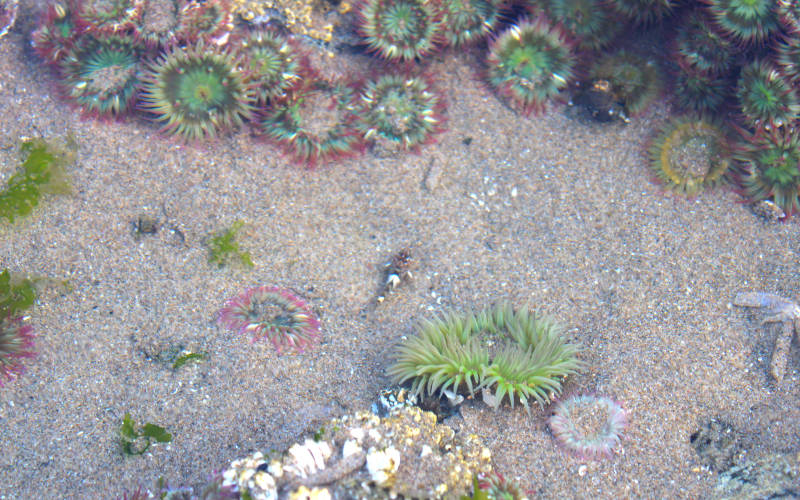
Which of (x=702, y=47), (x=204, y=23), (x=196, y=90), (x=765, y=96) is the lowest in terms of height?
(x=196, y=90)

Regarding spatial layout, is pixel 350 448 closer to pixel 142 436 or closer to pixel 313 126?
pixel 142 436

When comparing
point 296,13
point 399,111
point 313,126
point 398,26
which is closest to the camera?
point 313,126

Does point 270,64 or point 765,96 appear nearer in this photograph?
point 765,96

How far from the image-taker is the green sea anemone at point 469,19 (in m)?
6.03

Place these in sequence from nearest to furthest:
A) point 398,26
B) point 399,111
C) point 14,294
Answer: point 14,294
point 399,111
point 398,26

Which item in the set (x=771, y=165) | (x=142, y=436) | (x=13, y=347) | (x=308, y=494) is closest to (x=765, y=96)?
(x=771, y=165)

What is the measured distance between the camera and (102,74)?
559 centimetres

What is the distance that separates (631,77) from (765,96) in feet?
3.97

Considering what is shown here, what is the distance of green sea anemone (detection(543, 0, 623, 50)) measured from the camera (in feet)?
19.5

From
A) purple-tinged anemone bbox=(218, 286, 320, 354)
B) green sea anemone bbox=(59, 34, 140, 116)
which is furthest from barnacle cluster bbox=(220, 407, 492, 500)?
green sea anemone bbox=(59, 34, 140, 116)

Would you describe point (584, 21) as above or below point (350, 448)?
above

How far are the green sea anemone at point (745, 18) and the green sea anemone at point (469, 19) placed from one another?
208cm

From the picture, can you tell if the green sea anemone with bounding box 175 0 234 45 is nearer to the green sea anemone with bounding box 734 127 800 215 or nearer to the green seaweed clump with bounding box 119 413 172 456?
the green seaweed clump with bounding box 119 413 172 456

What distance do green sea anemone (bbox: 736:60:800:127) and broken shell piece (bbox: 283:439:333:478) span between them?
4.81 metres
